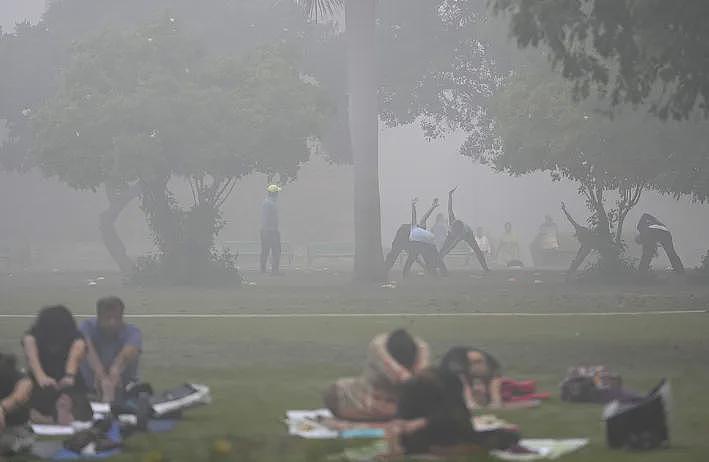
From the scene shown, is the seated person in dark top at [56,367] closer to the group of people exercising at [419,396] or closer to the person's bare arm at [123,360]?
the person's bare arm at [123,360]

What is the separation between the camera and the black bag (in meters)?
8.87

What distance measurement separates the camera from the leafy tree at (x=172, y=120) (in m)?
30.0

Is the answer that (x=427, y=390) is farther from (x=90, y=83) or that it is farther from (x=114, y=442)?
(x=90, y=83)

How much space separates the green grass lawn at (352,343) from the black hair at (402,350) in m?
0.96

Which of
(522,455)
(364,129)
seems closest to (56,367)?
(522,455)

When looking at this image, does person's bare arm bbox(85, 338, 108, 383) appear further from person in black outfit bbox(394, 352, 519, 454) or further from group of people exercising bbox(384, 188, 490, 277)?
group of people exercising bbox(384, 188, 490, 277)

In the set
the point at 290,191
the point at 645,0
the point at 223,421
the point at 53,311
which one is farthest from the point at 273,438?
the point at 290,191

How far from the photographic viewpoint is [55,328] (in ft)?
35.0

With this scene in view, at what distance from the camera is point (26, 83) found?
43281mm

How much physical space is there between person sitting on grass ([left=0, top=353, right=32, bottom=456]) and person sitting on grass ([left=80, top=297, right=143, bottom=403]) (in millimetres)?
1134

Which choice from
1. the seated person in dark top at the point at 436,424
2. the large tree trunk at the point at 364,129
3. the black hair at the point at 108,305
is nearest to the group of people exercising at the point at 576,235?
the large tree trunk at the point at 364,129

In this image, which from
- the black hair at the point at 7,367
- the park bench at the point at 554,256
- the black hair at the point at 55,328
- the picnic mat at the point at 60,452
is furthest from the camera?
the park bench at the point at 554,256

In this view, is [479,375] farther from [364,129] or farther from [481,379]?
[364,129]

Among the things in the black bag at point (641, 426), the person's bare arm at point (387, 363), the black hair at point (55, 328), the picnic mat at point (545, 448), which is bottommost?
the picnic mat at point (545, 448)
